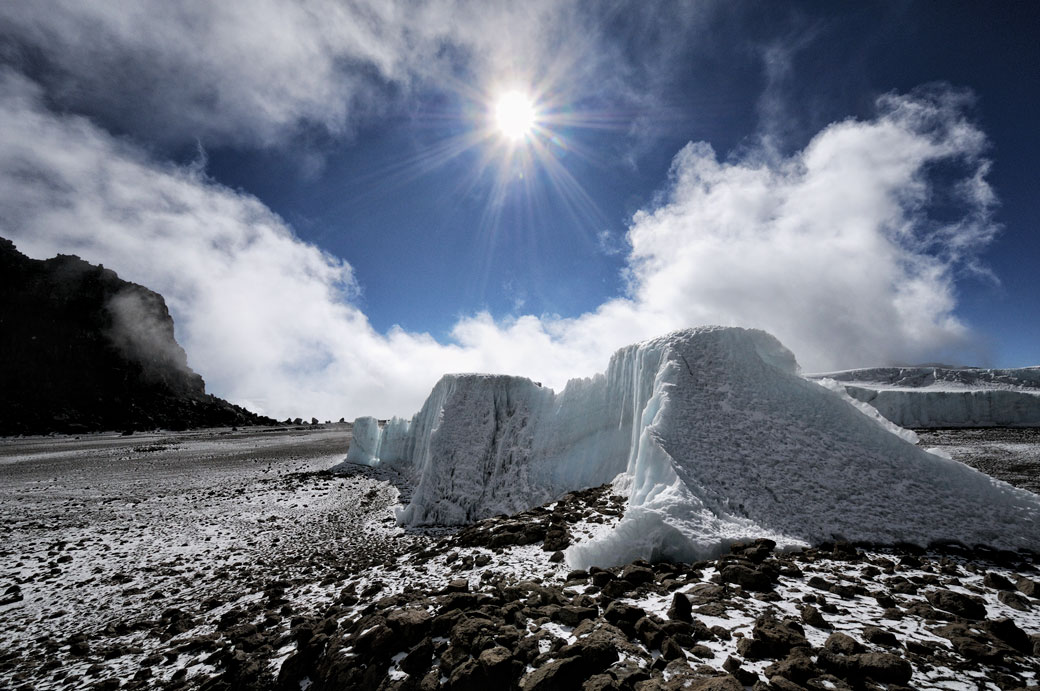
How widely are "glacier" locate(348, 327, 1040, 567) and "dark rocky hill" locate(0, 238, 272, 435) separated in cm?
8497

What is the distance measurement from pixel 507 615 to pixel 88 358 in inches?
4518

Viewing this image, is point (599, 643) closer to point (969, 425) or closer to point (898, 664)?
point (898, 664)

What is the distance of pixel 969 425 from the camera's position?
38438 millimetres

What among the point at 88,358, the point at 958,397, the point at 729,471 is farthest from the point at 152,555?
the point at 88,358

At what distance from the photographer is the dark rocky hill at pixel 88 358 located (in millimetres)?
70250

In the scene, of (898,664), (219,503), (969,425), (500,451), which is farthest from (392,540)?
(969,425)

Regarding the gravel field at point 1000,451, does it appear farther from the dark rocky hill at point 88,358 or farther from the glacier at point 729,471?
the dark rocky hill at point 88,358

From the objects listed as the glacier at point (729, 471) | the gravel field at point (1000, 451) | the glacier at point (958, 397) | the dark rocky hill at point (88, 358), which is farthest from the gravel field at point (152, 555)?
the dark rocky hill at point (88, 358)

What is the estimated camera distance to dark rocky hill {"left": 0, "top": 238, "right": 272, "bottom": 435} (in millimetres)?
70250

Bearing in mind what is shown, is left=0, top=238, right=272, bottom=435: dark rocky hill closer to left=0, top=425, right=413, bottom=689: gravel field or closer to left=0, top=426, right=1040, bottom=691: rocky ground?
left=0, top=425, right=413, bottom=689: gravel field

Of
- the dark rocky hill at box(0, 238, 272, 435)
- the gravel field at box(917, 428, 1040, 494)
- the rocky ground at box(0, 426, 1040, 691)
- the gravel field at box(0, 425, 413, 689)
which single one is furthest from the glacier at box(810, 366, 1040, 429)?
the dark rocky hill at box(0, 238, 272, 435)

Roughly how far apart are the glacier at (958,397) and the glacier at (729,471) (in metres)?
38.0

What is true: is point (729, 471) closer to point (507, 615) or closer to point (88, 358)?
point (507, 615)

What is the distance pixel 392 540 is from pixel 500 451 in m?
5.68
